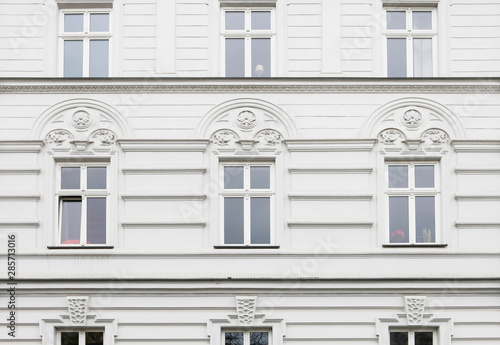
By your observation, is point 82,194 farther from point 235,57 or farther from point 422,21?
point 422,21

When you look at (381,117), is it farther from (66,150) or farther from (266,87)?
(66,150)

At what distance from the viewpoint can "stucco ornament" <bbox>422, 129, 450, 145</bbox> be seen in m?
20.0

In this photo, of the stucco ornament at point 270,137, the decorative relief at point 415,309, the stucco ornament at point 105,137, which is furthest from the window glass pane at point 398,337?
the stucco ornament at point 105,137

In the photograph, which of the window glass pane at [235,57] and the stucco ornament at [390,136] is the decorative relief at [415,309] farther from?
the window glass pane at [235,57]

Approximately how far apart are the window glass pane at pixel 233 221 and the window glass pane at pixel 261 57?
2721mm

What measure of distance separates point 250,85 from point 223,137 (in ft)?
3.94

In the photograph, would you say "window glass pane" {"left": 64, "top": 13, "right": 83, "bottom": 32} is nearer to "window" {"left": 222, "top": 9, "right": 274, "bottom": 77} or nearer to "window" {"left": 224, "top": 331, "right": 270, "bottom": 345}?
"window" {"left": 222, "top": 9, "right": 274, "bottom": 77}

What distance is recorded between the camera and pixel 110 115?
20094 millimetres

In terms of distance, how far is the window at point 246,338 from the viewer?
19.6m

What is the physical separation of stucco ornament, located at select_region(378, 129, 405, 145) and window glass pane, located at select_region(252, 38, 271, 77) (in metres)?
2.68

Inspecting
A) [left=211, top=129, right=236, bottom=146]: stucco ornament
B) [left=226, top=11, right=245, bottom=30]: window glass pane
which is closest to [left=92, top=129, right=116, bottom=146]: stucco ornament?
[left=211, top=129, right=236, bottom=146]: stucco ornament

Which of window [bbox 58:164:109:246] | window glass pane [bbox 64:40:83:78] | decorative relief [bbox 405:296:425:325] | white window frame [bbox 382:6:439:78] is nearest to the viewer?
decorative relief [bbox 405:296:425:325]

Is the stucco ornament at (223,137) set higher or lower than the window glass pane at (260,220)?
higher

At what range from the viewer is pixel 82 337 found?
64.3 ft
